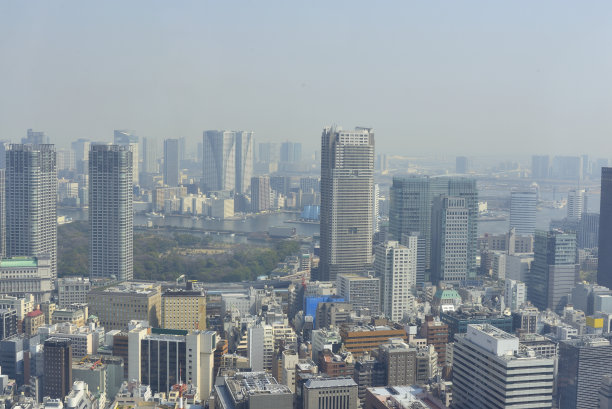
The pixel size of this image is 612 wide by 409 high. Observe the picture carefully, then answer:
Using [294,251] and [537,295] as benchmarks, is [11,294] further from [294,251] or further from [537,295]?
[537,295]

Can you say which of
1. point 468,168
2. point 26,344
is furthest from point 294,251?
point 26,344

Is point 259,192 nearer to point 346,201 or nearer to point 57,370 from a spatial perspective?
point 346,201

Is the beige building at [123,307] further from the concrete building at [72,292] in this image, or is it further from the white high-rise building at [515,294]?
the white high-rise building at [515,294]

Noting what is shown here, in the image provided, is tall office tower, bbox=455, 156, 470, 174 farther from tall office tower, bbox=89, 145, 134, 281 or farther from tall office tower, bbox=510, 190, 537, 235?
tall office tower, bbox=89, 145, 134, 281

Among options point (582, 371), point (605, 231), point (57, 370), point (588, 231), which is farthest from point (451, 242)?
point (57, 370)

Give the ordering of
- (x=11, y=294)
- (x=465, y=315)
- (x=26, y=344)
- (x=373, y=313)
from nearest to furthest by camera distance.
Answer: (x=26, y=344)
(x=465, y=315)
(x=373, y=313)
(x=11, y=294)

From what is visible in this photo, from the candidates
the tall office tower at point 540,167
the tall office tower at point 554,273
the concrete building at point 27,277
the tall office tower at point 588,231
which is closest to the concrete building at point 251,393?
the concrete building at point 27,277
